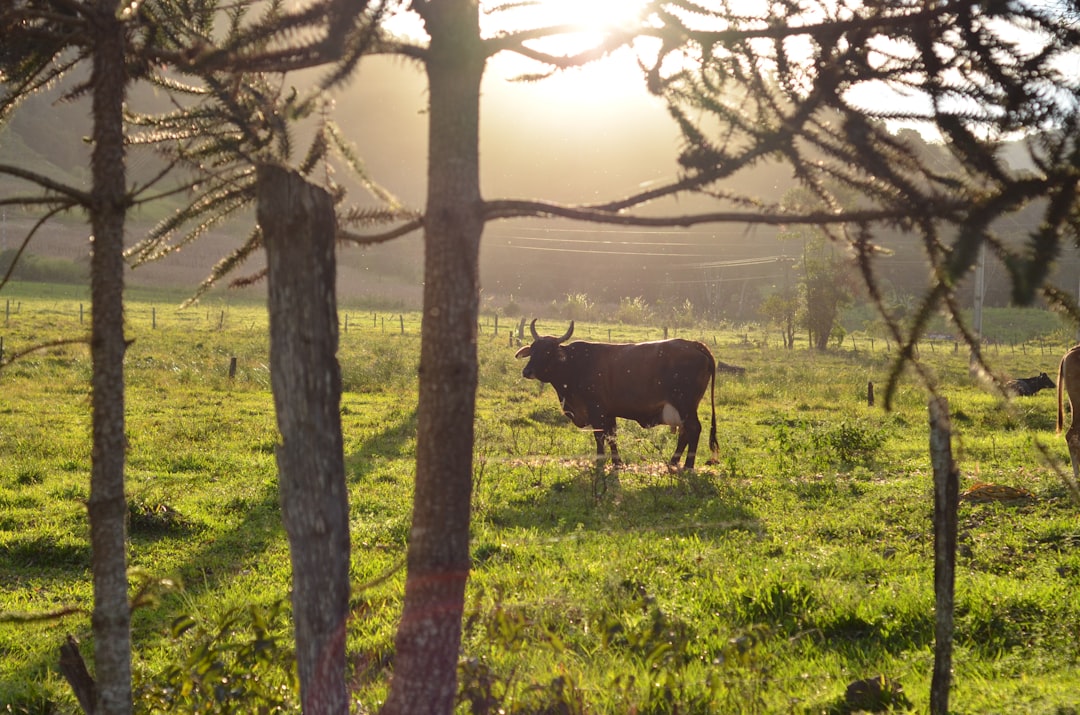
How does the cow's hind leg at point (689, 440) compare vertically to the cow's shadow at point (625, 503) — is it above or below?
above

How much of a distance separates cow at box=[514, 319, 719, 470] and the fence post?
6959 mm

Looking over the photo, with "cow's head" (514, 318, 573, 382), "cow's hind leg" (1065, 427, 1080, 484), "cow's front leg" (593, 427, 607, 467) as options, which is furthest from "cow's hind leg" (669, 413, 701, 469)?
"cow's hind leg" (1065, 427, 1080, 484)

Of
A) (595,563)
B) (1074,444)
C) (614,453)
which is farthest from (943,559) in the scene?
(1074,444)

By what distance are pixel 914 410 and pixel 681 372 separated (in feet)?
23.5

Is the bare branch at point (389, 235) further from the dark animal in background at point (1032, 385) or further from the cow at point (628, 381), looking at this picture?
the dark animal in background at point (1032, 385)

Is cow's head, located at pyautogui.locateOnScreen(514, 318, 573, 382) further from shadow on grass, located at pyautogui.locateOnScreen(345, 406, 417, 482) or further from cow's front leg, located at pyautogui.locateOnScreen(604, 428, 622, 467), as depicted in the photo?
shadow on grass, located at pyautogui.locateOnScreen(345, 406, 417, 482)

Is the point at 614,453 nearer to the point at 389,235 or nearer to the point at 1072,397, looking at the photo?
the point at 1072,397

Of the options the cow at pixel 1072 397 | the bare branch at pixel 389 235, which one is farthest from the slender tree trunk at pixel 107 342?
the cow at pixel 1072 397

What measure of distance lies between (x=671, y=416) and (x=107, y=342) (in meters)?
8.87

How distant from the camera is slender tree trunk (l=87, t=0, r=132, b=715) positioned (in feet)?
9.10

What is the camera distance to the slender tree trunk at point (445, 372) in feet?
9.12

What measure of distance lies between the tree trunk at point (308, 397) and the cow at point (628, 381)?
25.7 ft

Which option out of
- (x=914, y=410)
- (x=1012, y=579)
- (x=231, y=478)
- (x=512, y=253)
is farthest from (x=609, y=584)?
(x=512, y=253)

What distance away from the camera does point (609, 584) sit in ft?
18.5
